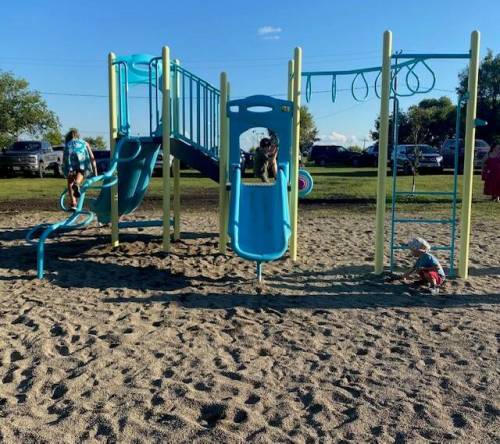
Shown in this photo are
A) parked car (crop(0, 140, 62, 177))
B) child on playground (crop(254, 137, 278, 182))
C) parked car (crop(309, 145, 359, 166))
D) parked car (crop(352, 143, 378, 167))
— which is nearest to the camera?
child on playground (crop(254, 137, 278, 182))

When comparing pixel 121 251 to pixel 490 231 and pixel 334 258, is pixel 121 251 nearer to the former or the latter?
pixel 334 258

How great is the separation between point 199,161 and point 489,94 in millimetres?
51774

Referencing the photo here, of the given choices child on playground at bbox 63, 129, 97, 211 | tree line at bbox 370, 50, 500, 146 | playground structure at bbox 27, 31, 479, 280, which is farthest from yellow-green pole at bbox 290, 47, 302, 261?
tree line at bbox 370, 50, 500, 146

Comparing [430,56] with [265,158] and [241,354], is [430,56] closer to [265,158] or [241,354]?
[241,354]

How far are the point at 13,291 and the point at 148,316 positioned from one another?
6.32 feet

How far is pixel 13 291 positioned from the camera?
6.21m

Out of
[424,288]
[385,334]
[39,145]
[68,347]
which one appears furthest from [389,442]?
[39,145]

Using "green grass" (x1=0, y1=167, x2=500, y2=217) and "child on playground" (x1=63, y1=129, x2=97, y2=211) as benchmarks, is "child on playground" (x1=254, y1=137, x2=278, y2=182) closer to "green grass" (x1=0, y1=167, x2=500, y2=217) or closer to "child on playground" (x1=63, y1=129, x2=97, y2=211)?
"green grass" (x1=0, y1=167, x2=500, y2=217)

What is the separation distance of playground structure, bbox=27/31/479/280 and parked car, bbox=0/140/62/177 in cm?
1756

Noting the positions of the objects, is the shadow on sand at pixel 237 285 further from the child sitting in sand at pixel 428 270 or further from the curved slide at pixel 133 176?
the curved slide at pixel 133 176

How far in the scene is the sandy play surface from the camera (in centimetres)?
329

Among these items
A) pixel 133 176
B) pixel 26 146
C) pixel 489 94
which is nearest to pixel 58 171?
pixel 26 146

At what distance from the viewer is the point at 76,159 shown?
9680 mm

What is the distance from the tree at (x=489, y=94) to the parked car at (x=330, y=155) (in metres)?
14.5
